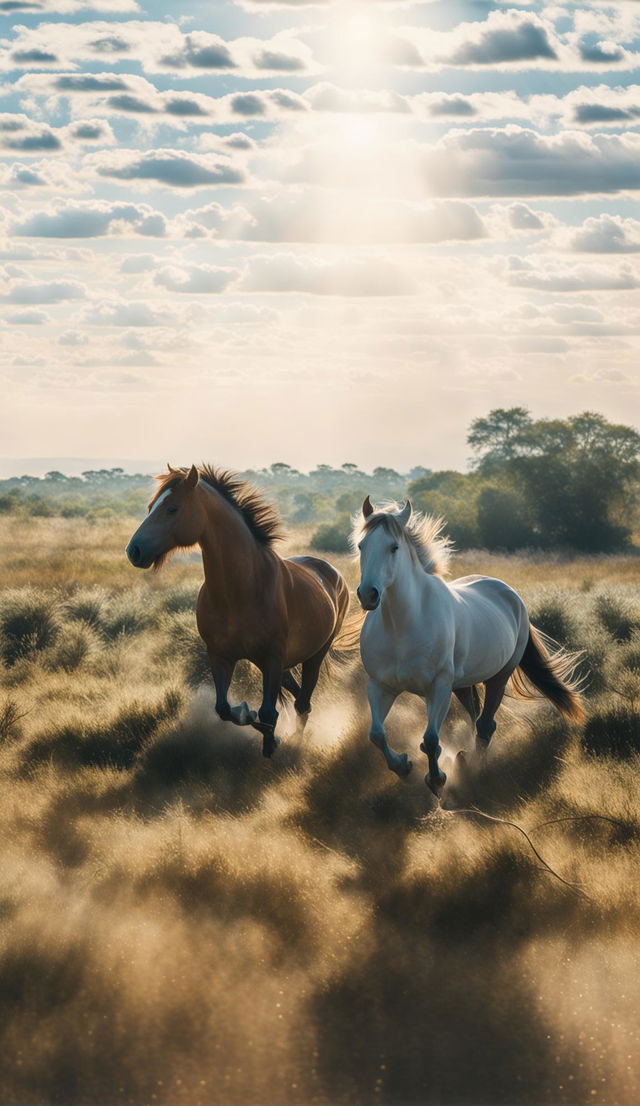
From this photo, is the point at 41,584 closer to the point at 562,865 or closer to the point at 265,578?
the point at 265,578

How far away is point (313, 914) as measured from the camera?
21.3 ft

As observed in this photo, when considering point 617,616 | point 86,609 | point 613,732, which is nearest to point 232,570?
point 613,732

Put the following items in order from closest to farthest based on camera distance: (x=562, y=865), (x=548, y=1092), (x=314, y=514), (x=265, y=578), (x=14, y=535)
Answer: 1. (x=548, y=1092)
2. (x=562, y=865)
3. (x=265, y=578)
4. (x=14, y=535)
5. (x=314, y=514)

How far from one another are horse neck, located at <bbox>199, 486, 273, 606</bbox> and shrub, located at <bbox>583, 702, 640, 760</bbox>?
11.4ft

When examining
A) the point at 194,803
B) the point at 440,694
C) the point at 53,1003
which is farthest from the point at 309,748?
the point at 53,1003

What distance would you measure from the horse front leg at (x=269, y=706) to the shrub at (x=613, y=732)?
286 centimetres

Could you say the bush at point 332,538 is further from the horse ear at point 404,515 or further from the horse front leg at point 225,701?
the horse ear at point 404,515

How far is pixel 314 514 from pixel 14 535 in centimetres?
4663

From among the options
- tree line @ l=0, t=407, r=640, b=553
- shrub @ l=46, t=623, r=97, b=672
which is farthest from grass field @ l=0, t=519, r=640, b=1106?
tree line @ l=0, t=407, r=640, b=553

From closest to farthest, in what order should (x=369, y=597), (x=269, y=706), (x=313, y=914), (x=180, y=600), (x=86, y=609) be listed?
1. (x=313, y=914)
2. (x=369, y=597)
3. (x=269, y=706)
4. (x=86, y=609)
5. (x=180, y=600)

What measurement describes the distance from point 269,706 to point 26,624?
8415 millimetres

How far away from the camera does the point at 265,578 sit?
9.20 m

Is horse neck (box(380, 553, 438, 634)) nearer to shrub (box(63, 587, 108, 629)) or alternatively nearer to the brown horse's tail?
the brown horse's tail

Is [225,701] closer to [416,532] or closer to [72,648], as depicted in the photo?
[416,532]
